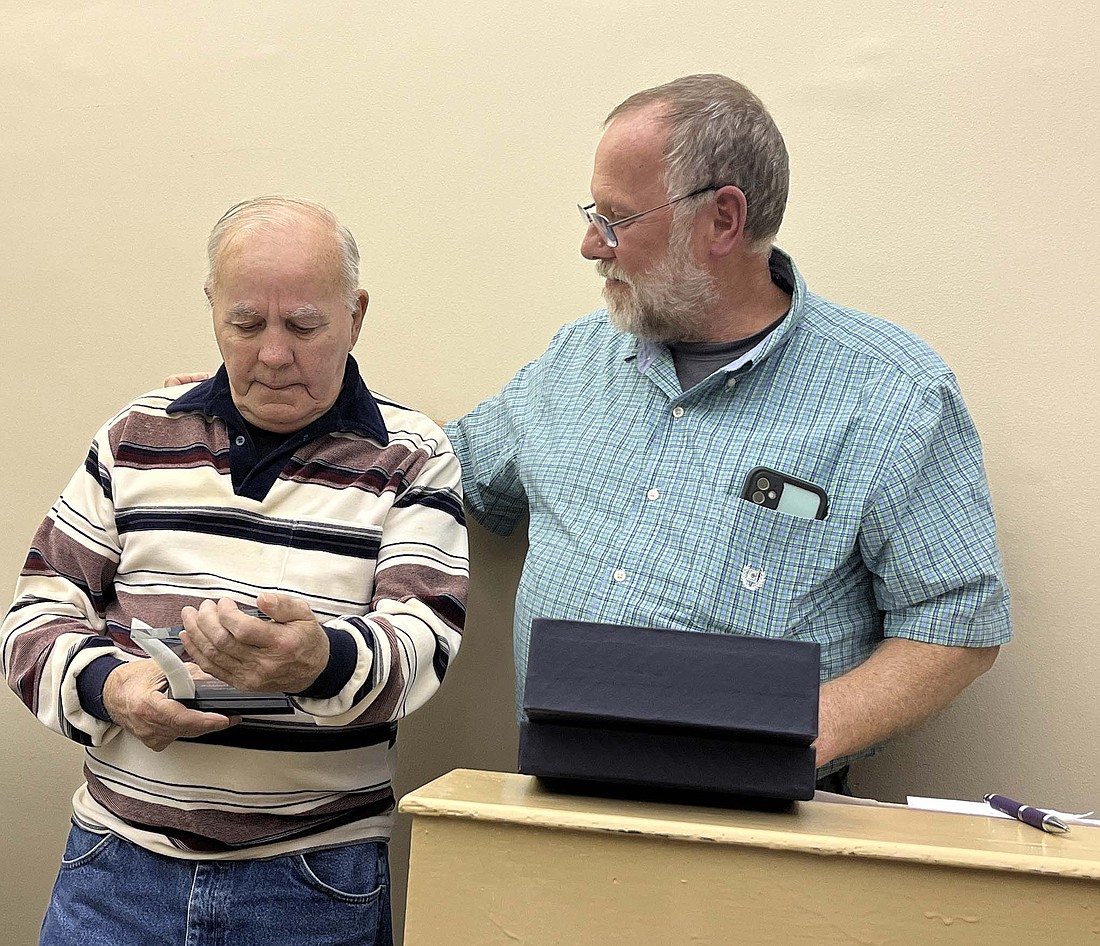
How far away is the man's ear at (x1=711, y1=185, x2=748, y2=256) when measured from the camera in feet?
6.14

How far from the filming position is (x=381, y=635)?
1.45 metres

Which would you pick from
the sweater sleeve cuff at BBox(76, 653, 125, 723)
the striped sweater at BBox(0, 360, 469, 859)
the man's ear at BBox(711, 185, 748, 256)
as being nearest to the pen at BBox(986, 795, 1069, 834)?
the striped sweater at BBox(0, 360, 469, 859)

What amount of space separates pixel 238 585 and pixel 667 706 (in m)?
0.76

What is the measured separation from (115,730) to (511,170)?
3.96 feet

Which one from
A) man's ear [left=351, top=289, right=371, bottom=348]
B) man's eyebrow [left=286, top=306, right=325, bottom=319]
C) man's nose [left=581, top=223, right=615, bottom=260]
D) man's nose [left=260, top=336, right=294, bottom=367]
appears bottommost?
man's nose [left=260, top=336, right=294, bottom=367]

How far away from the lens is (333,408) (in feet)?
5.48

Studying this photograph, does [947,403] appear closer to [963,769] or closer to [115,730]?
[963,769]

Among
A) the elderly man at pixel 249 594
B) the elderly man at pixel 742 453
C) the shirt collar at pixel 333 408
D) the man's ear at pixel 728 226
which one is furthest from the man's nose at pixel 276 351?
the man's ear at pixel 728 226

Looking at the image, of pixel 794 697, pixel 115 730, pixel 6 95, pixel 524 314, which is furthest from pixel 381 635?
pixel 6 95

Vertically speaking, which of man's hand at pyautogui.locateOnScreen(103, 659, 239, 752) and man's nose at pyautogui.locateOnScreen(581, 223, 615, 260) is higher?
man's nose at pyautogui.locateOnScreen(581, 223, 615, 260)

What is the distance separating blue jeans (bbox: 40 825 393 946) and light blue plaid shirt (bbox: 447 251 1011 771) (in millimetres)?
454

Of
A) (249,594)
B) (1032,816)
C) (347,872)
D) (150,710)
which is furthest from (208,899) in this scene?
(1032,816)

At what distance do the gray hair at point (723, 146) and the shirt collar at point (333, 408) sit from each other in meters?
0.59

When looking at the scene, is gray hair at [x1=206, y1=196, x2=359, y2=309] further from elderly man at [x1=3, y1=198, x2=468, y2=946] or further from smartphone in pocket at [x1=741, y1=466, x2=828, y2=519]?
smartphone in pocket at [x1=741, y1=466, x2=828, y2=519]
